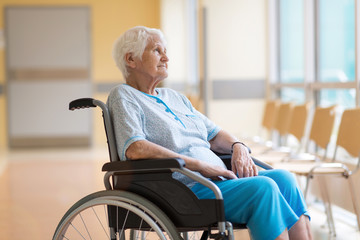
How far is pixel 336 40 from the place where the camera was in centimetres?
493

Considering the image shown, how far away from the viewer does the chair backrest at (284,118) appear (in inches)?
201

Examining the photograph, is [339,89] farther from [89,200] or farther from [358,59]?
[89,200]

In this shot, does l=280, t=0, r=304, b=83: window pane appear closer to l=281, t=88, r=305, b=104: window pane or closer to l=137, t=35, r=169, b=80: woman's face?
l=281, t=88, r=305, b=104: window pane

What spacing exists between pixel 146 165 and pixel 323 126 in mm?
2398

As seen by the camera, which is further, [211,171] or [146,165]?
[211,171]

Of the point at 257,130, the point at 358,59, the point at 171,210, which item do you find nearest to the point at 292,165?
the point at 358,59

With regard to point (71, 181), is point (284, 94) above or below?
above

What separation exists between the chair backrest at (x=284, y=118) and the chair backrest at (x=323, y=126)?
2.47ft

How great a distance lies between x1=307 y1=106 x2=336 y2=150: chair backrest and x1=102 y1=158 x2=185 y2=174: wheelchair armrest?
2288 millimetres

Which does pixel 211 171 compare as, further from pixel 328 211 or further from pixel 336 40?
pixel 336 40

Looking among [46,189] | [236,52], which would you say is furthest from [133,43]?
[236,52]

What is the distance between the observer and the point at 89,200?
7.08 feet

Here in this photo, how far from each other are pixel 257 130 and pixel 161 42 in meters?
4.74

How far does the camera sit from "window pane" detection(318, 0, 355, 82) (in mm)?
4574
